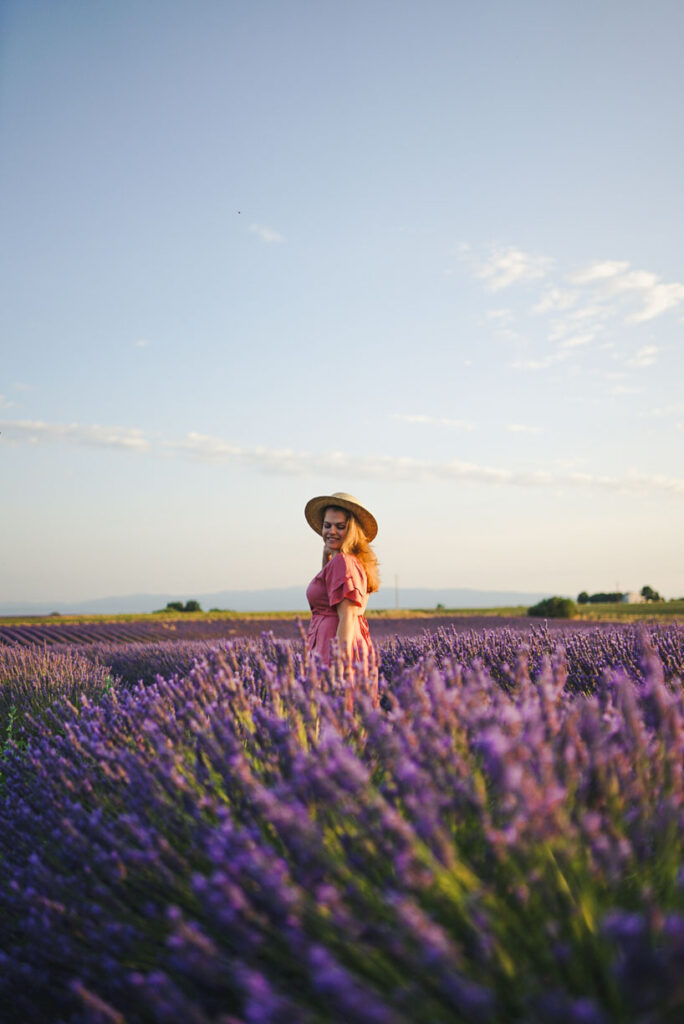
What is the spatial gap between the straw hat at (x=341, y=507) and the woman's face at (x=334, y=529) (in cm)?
9

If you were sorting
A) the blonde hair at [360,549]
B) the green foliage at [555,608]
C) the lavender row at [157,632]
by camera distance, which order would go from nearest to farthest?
1. the blonde hair at [360,549]
2. the lavender row at [157,632]
3. the green foliage at [555,608]

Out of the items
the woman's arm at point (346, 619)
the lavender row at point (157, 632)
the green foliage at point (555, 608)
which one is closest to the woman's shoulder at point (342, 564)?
the woman's arm at point (346, 619)

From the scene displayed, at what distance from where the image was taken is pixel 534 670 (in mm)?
4367

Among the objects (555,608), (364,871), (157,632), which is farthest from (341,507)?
(555,608)

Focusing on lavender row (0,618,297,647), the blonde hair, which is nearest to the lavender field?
the blonde hair

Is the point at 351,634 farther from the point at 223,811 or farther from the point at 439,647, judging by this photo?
the point at 223,811

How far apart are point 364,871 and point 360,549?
3.53 metres

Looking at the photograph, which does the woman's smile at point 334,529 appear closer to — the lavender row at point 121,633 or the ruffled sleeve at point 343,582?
the ruffled sleeve at point 343,582

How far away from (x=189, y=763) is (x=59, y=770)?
1.59ft

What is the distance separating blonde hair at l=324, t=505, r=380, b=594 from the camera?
475cm

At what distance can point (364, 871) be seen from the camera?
140cm

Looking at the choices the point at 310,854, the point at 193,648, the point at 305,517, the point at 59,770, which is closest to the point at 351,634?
the point at 305,517

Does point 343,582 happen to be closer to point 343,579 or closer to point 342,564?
point 343,579

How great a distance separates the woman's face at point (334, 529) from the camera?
4766 mm
